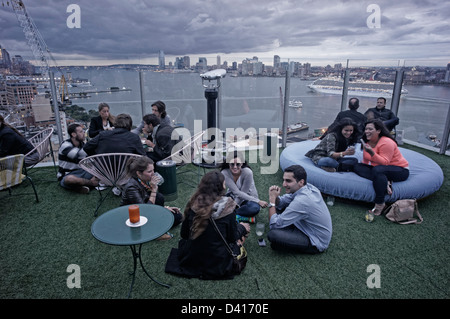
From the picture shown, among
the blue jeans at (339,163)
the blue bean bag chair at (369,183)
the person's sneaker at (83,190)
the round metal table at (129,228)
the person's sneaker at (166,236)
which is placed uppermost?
the round metal table at (129,228)

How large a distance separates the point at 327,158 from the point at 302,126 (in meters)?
3.12

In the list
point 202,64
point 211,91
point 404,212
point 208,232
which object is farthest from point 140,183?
point 202,64

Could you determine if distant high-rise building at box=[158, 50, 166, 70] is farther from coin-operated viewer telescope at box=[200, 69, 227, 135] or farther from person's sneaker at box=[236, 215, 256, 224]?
person's sneaker at box=[236, 215, 256, 224]

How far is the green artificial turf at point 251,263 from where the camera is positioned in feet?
8.07

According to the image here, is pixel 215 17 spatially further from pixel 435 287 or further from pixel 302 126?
pixel 435 287

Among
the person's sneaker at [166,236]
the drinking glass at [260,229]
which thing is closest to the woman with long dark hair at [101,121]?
the person's sneaker at [166,236]

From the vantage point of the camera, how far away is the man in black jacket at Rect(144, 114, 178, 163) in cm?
441

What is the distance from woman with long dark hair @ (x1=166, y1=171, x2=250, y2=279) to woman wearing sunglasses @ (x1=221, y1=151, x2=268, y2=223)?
40.1 inches

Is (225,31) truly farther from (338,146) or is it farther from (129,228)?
(129,228)

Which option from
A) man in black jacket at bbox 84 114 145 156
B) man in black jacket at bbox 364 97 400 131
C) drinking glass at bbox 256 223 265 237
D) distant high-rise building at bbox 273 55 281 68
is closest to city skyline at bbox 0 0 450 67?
A: distant high-rise building at bbox 273 55 281 68

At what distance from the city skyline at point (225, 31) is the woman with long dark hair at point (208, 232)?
17.0ft

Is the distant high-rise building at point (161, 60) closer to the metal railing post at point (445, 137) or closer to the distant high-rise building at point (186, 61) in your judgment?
the distant high-rise building at point (186, 61)

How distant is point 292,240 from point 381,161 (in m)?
1.94

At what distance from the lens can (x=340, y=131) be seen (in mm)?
4383
